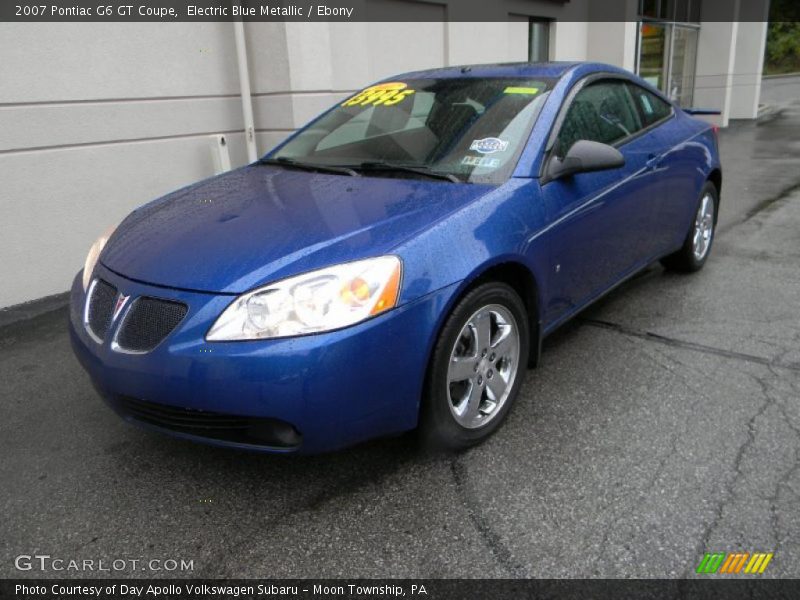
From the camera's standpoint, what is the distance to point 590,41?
12.1 metres

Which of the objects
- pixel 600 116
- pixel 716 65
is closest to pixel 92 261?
pixel 600 116

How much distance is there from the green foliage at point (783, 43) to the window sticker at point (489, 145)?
172 ft

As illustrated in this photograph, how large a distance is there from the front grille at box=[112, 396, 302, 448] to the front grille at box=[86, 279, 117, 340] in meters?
0.30

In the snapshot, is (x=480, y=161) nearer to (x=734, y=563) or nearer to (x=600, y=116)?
(x=600, y=116)

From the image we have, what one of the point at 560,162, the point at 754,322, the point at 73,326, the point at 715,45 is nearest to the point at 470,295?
A: the point at 560,162

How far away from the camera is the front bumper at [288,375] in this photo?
2.20m

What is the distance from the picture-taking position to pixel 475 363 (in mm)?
2775

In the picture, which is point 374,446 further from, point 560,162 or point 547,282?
point 560,162

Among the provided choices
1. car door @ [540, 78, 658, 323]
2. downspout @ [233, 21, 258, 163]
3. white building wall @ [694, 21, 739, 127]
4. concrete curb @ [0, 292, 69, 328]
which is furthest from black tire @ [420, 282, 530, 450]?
white building wall @ [694, 21, 739, 127]

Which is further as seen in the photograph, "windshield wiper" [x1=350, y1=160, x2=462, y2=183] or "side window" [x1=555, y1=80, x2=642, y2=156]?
"side window" [x1=555, y1=80, x2=642, y2=156]

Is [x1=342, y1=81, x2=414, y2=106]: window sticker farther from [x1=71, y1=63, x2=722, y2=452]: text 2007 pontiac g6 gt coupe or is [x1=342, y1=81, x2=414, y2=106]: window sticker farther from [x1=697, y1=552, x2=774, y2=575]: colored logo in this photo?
[x1=697, y1=552, x2=774, y2=575]: colored logo

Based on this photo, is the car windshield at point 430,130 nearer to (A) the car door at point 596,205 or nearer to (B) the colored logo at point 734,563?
(A) the car door at point 596,205

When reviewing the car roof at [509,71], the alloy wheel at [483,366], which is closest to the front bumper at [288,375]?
the alloy wheel at [483,366]

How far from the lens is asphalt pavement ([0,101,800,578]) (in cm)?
225
